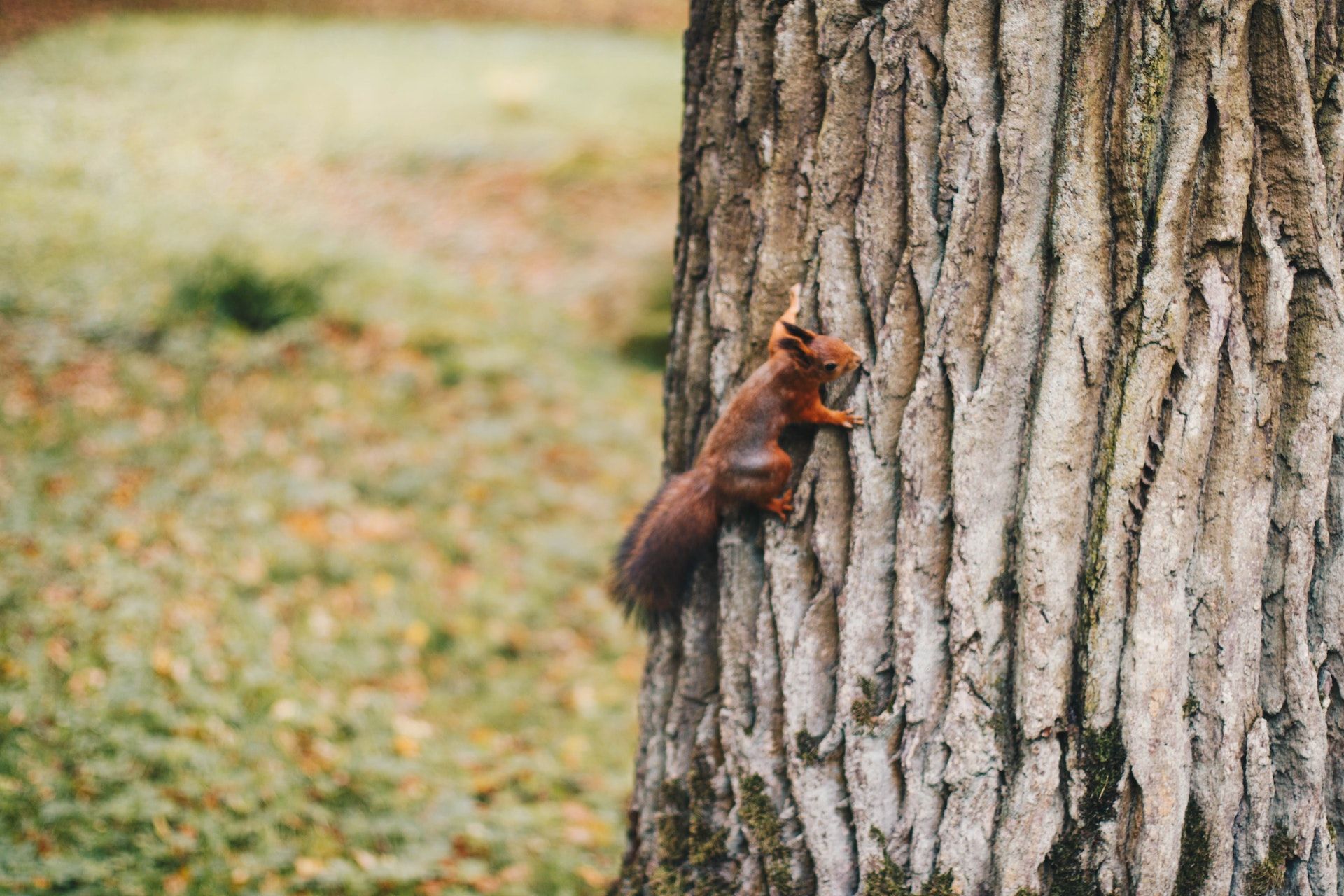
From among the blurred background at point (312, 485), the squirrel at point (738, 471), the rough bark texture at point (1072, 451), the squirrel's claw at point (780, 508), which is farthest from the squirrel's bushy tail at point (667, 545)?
the blurred background at point (312, 485)

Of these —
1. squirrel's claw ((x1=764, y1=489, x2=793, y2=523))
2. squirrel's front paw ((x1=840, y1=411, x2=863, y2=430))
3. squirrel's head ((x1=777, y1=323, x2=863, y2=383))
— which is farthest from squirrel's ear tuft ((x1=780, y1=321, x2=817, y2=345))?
squirrel's claw ((x1=764, y1=489, x2=793, y2=523))

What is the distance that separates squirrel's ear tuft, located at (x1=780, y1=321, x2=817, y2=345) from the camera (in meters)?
1.80

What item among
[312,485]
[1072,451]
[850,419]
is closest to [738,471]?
[850,419]

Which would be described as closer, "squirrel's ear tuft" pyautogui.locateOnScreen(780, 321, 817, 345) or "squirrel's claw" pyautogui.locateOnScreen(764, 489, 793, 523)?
"squirrel's ear tuft" pyautogui.locateOnScreen(780, 321, 817, 345)

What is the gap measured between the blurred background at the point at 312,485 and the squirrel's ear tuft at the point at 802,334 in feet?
6.98

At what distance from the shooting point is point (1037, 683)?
5.57ft

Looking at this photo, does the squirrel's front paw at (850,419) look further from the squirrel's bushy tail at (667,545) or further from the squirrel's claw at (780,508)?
the squirrel's bushy tail at (667,545)

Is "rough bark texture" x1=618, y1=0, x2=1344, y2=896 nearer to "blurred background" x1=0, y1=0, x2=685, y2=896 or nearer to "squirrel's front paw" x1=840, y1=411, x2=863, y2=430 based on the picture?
"squirrel's front paw" x1=840, y1=411, x2=863, y2=430

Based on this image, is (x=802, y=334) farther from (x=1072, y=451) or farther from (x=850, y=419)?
(x=1072, y=451)

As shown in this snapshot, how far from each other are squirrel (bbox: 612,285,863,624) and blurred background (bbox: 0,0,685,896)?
1.44 metres

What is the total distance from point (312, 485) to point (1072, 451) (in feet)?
13.9

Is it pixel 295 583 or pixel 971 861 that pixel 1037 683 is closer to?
pixel 971 861

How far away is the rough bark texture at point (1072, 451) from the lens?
5.36 ft

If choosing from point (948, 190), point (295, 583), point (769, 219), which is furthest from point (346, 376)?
point (948, 190)
